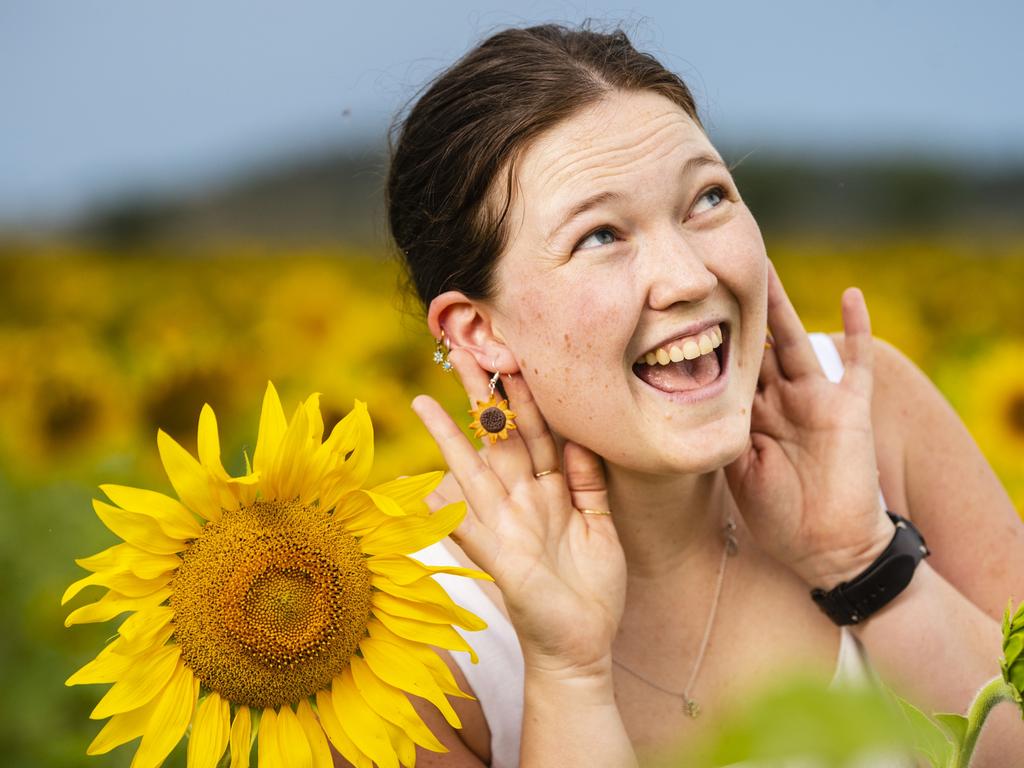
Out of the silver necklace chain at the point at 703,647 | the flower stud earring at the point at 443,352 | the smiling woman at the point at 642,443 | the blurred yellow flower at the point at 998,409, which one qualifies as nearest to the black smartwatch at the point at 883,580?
the smiling woman at the point at 642,443

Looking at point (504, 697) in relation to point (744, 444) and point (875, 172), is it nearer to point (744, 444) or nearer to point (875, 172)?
point (744, 444)

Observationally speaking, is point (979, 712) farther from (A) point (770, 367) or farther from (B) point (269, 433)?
(A) point (770, 367)

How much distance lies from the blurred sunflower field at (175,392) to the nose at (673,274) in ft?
2.28

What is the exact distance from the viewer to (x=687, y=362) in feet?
6.04

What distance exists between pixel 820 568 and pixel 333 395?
4.48 feet

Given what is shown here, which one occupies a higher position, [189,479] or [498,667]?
[189,479]

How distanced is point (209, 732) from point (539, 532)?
589 mm

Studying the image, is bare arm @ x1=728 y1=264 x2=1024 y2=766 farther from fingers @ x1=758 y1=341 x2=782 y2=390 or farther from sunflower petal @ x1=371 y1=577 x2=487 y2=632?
sunflower petal @ x1=371 y1=577 x2=487 y2=632

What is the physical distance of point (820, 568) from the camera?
2.03 m

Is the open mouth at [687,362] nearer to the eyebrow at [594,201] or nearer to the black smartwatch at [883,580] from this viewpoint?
the eyebrow at [594,201]

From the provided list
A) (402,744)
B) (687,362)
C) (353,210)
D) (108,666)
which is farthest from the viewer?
(353,210)

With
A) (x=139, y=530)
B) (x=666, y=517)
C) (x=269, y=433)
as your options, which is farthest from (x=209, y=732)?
(x=666, y=517)

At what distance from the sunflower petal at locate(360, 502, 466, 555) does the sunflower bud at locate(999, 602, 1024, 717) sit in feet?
2.18

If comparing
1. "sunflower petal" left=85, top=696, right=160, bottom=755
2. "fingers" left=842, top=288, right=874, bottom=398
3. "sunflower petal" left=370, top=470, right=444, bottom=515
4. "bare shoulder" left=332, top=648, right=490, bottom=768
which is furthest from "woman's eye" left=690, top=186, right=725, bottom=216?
"sunflower petal" left=85, top=696, right=160, bottom=755
